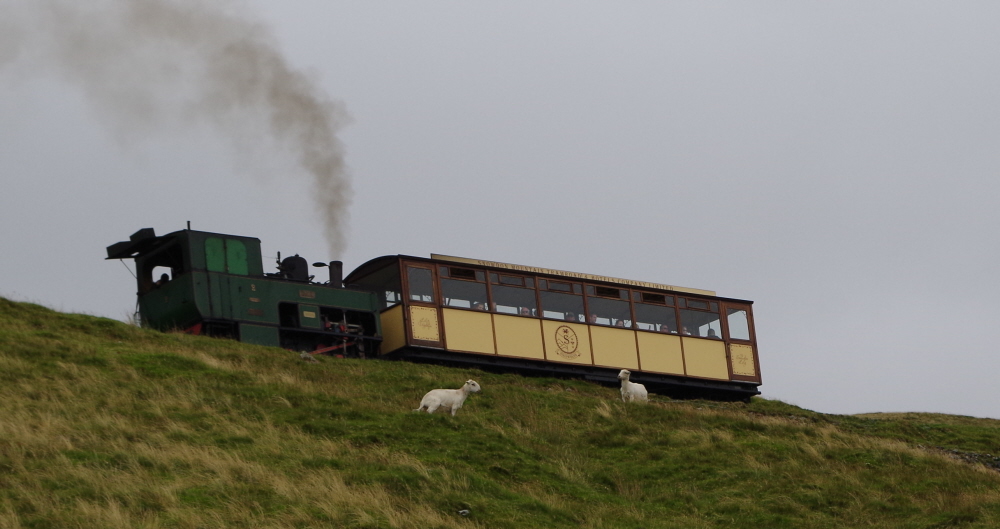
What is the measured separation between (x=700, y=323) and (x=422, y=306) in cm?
894

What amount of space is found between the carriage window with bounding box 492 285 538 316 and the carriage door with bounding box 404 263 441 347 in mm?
1798

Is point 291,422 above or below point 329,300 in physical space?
below

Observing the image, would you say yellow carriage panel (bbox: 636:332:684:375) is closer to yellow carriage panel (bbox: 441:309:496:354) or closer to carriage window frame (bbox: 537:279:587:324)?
carriage window frame (bbox: 537:279:587:324)

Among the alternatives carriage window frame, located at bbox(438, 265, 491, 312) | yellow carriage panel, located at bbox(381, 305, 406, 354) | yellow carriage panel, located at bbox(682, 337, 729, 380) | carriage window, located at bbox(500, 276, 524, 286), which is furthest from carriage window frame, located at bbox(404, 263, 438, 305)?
yellow carriage panel, located at bbox(682, 337, 729, 380)

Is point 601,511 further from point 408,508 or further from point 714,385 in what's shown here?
point 714,385

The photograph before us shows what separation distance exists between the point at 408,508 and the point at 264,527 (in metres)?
2.12

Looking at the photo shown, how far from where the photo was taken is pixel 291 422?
21000 millimetres

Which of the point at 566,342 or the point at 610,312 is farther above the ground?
the point at 610,312

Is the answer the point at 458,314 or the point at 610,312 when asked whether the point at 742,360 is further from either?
the point at 458,314

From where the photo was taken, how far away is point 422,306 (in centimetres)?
3316

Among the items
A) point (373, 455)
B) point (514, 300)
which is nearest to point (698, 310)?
point (514, 300)

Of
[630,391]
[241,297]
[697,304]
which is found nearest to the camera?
[630,391]

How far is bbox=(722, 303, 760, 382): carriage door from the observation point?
38.0 metres

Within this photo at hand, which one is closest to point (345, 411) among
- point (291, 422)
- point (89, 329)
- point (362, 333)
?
point (291, 422)
